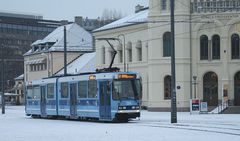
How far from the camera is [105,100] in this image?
35750 mm

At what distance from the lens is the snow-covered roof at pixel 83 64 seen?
86.6 metres

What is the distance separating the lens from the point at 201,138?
21391mm

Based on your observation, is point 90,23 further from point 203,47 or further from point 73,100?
point 73,100

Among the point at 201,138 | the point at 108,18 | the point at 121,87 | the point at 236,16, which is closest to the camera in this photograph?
the point at 201,138

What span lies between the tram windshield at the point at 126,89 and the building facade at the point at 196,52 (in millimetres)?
23171

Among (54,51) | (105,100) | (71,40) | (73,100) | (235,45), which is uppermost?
(71,40)

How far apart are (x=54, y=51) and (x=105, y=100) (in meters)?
58.6

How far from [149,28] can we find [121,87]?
26.7 meters

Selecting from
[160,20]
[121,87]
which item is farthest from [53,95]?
[160,20]

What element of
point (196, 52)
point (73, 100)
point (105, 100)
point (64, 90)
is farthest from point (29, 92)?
point (196, 52)

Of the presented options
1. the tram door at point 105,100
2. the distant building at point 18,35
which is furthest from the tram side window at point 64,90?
the distant building at point 18,35

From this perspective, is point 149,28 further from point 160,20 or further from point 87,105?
point 87,105

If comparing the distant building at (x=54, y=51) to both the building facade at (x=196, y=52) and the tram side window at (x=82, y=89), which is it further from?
the tram side window at (x=82, y=89)

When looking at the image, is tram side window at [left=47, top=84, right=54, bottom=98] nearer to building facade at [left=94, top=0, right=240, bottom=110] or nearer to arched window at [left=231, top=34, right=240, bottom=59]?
building facade at [left=94, top=0, right=240, bottom=110]
